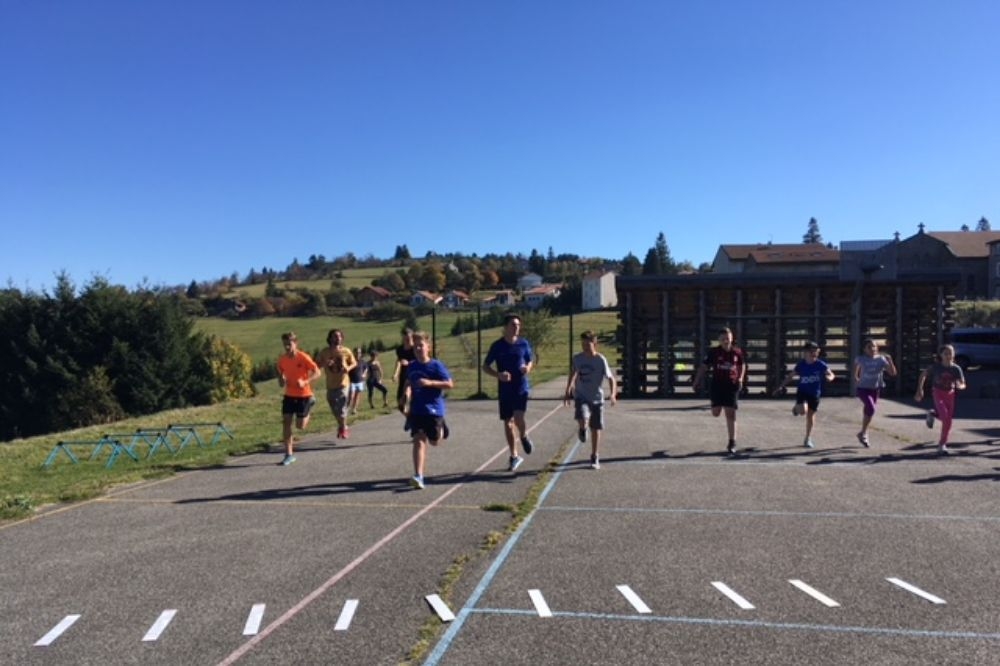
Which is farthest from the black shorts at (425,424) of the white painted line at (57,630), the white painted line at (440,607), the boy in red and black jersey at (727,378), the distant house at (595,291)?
the distant house at (595,291)

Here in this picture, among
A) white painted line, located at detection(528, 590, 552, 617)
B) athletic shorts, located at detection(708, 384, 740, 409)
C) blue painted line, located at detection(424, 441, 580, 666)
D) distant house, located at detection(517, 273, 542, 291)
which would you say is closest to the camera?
blue painted line, located at detection(424, 441, 580, 666)

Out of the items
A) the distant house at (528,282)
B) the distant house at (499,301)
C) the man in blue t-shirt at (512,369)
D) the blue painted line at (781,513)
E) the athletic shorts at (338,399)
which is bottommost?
the blue painted line at (781,513)

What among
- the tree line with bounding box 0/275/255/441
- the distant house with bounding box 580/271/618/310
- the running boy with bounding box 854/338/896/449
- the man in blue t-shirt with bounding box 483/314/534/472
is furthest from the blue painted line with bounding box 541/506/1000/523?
the distant house with bounding box 580/271/618/310

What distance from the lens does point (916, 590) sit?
5.20 m

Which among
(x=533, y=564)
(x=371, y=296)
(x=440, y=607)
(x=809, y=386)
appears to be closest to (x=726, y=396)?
(x=809, y=386)

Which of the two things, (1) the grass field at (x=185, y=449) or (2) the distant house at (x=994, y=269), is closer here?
(1) the grass field at (x=185, y=449)

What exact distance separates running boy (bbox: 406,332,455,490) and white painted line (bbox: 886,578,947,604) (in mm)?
4881

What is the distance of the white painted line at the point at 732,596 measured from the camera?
16.1ft

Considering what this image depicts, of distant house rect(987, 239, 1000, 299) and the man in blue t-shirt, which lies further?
distant house rect(987, 239, 1000, 299)

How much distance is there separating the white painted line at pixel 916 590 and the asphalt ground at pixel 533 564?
0.02 m

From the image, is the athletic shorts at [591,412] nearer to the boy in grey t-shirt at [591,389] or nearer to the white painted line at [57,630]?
the boy in grey t-shirt at [591,389]

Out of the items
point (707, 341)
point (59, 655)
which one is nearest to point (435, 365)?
point (59, 655)

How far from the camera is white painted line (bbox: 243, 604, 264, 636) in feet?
15.1

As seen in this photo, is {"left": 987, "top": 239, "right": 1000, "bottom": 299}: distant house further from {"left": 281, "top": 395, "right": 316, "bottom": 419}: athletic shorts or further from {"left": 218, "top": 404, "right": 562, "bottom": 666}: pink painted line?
{"left": 218, "top": 404, "right": 562, "bottom": 666}: pink painted line
